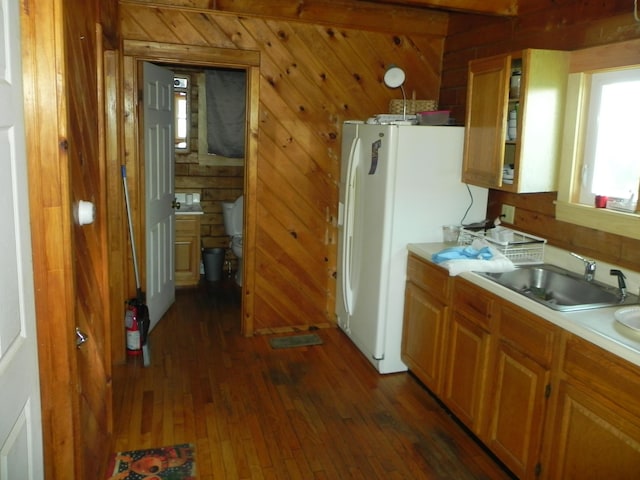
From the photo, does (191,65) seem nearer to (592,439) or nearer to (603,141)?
(603,141)

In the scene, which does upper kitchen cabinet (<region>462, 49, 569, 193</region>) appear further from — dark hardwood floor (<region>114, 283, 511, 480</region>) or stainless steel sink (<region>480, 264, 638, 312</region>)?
dark hardwood floor (<region>114, 283, 511, 480</region>)

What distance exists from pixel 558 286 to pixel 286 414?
5.15 feet

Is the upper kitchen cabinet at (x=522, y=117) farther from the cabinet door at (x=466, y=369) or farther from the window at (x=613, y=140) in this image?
the cabinet door at (x=466, y=369)

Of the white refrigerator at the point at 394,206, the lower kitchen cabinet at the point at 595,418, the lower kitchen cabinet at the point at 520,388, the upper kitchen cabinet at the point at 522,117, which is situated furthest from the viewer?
the white refrigerator at the point at 394,206

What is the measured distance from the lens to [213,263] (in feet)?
17.7

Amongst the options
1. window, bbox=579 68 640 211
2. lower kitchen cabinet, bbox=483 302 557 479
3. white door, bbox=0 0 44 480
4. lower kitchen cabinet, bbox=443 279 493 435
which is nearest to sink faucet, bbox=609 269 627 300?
window, bbox=579 68 640 211

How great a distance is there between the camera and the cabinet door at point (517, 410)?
2.24 m

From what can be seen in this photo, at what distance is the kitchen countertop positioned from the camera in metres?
1.86

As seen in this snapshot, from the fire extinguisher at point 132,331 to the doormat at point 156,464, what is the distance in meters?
1.07

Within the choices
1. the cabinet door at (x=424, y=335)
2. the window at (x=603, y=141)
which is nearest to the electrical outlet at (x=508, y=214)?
the window at (x=603, y=141)

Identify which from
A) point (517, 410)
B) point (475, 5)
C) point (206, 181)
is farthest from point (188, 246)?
point (517, 410)

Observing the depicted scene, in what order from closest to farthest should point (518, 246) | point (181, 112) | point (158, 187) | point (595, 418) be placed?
point (595, 418)
point (518, 246)
point (158, 187)
point (181, 112)

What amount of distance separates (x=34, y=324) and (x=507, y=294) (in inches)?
72.4

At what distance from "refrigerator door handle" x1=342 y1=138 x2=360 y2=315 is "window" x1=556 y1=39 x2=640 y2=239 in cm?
133
